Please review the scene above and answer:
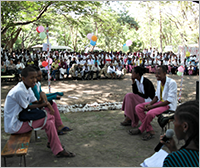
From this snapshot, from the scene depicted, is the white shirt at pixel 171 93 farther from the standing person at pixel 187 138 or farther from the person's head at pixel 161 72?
the standing person at pixel 187 138

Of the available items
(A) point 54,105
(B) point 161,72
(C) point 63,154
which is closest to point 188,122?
(C) point 63,154

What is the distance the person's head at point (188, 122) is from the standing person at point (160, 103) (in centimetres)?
244

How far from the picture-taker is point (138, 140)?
4.04 m

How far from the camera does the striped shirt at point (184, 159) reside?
1.49 meters

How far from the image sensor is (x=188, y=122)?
5.05ft

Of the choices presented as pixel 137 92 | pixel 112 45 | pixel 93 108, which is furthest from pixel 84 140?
pixel 112 45

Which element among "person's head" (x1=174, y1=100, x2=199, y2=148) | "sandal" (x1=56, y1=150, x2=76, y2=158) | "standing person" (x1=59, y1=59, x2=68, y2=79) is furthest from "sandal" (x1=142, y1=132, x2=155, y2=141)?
"standing person" (x1=59, y1=59, x2=68, y2=79)

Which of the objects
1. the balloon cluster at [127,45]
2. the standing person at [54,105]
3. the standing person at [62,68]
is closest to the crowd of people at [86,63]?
the standing person at [62,68]

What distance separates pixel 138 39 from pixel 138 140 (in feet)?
95.6

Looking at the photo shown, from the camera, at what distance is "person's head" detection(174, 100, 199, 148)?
4.98ft

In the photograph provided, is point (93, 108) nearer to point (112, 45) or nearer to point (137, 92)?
point (137, 92)

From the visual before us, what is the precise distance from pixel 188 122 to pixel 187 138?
0.12m

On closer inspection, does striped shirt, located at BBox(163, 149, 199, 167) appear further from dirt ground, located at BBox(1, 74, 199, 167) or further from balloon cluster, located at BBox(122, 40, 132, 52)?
balloon cluster, located at BBox(122, 40, 132, 52)

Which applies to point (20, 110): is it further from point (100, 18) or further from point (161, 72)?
point (100, 18)
